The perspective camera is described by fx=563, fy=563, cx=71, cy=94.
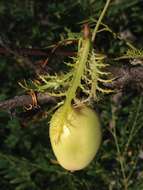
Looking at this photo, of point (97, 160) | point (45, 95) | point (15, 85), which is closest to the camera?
point (45, 95)

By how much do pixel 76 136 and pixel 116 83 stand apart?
0.48ft

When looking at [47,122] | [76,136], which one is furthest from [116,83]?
[47,122]

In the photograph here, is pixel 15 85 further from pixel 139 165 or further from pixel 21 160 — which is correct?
pixel 139 165

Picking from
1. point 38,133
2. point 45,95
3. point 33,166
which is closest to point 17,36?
point 38,133

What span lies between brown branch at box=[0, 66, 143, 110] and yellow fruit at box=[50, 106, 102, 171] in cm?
8

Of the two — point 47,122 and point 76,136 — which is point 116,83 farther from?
point 47,122

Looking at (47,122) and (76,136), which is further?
(47,122)

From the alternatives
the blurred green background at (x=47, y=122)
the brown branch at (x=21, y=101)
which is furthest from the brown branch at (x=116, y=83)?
the blurred green background at (x=47, y=122)

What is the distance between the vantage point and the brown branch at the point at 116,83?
995mm

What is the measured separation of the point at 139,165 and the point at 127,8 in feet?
1.92

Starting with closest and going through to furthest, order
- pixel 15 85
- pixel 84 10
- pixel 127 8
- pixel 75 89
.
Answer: pixel 75 89
pixel 84 10
pixel 127 8
pixel 15 85

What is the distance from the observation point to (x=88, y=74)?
0.87 metres

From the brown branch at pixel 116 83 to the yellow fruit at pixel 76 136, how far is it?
0.27 feet

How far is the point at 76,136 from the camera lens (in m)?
0.93
